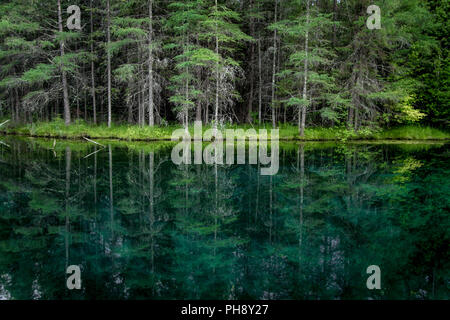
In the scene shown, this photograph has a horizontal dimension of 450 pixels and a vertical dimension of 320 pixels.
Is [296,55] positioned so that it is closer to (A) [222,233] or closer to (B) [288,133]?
(B) [288,133]

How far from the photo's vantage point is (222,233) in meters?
6.56

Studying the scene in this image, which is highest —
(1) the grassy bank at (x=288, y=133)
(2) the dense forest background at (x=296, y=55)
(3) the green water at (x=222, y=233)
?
(2) the dense forest background at (x=296, y=55)

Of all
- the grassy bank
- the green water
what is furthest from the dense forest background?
the green water

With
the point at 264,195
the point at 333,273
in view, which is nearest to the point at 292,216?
the point at 264,195

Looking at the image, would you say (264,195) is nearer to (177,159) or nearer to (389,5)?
(177,159)

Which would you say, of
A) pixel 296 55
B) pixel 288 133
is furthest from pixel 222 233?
pixel 288 133

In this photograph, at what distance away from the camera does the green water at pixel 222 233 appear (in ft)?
15.1

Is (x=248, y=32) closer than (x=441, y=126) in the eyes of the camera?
No

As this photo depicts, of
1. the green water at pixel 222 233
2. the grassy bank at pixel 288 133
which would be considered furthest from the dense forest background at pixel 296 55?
the green water at pixel 222 233

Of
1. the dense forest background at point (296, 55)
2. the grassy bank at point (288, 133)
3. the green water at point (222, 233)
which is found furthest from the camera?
the grassy bank at point (288, 133)

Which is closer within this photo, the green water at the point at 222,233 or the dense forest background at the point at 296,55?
the green water at the point at 222,233

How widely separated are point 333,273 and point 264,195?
453cm

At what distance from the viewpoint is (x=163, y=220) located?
7.29 metres

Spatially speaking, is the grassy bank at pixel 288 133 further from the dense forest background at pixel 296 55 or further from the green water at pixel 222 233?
the green water at pixel 222 233
